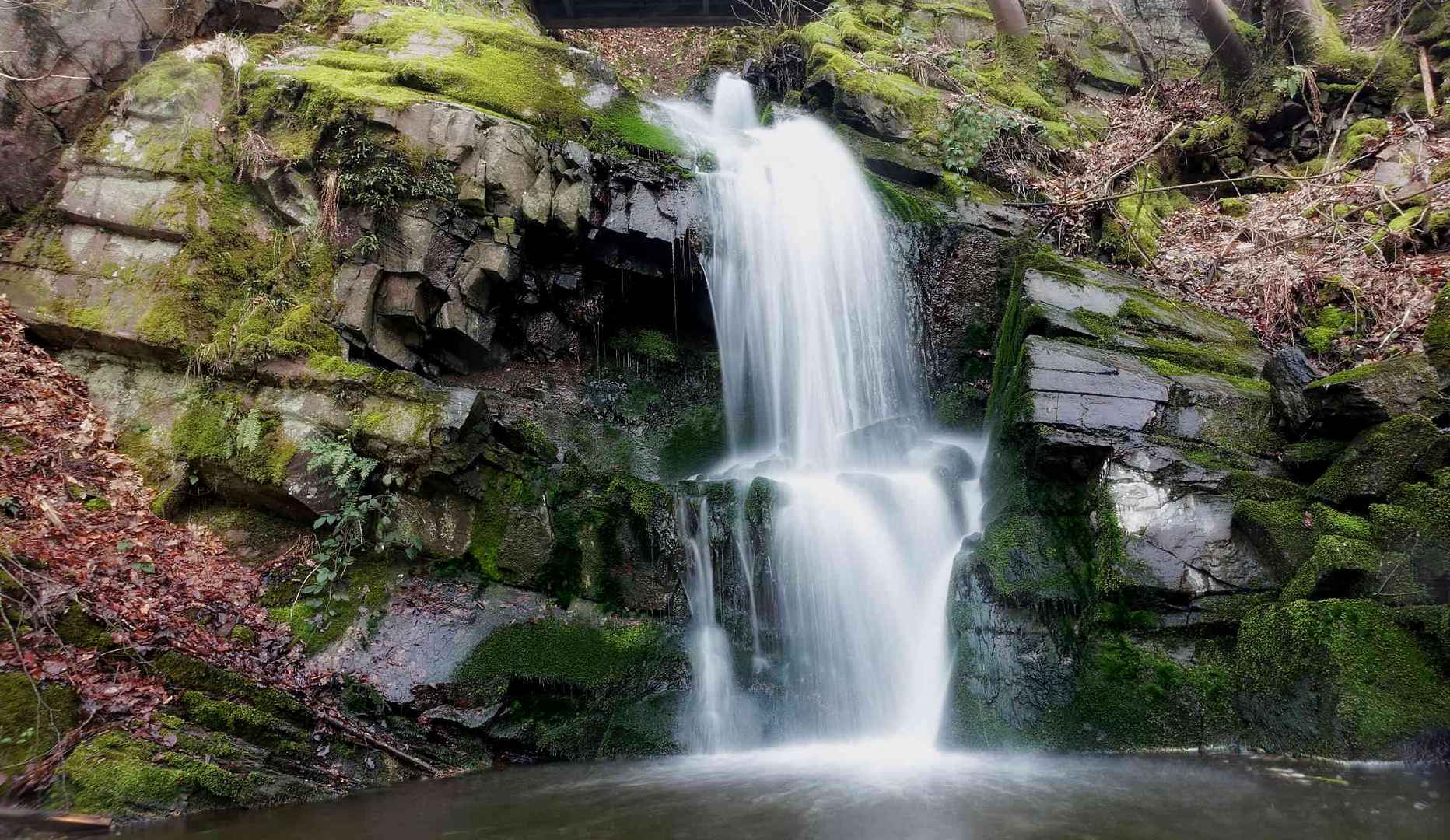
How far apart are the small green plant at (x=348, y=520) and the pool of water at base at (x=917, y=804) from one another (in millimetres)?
2128

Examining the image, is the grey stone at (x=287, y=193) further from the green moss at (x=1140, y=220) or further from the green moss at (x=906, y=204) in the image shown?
the green moss at (x=1140, y=220)

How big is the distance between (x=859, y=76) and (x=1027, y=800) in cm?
1132

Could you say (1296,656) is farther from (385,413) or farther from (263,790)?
(385,413)

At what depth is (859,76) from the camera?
1206cm

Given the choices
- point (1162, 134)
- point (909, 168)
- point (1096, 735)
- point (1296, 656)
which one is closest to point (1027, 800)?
point (1096, 735)

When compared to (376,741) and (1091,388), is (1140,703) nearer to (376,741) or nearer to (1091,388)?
(1091,388)

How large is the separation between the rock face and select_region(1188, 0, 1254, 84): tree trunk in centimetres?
711

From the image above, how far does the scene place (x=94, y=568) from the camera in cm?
523

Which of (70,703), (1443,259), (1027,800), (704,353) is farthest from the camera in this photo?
(704,353)

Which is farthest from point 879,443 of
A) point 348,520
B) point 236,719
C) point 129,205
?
point 129,205

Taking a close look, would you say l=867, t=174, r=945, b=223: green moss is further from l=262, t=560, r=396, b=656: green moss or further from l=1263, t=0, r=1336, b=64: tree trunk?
l=262, t=560, r=396, b=656: green moss

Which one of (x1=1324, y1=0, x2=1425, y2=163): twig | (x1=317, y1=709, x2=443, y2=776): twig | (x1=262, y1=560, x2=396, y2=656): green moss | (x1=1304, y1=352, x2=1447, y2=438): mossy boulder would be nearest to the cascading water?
(x1=317, y1=709, x2=443, y2=776): twig

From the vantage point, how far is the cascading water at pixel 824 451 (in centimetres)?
635

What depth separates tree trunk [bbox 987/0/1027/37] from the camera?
1329cm
